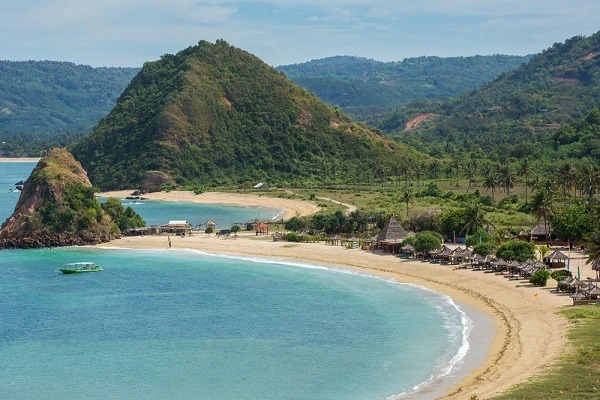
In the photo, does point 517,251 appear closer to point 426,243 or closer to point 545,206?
point 426,243

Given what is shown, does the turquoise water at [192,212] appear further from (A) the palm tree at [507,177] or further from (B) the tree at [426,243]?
(B) the tree at [426,243]

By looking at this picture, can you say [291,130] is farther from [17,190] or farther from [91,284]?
[91,284]

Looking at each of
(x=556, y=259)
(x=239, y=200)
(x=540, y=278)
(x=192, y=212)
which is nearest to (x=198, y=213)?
(x=192, y=212)

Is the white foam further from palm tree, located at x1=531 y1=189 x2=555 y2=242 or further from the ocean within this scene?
palm tree, located at x1=531 y1=189 x2=555 y2=242

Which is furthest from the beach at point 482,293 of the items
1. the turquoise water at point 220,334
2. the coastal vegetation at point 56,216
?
the coastal vegetation at point 56,216

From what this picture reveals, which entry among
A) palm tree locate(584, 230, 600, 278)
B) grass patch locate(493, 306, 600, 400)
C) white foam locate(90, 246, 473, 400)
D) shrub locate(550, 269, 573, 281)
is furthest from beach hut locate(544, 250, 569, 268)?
grass patch locate(493, 306, 600, 400)

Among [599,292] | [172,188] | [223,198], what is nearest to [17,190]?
[172,188]
